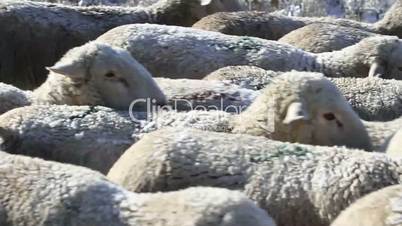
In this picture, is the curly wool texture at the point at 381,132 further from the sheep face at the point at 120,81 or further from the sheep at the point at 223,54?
the sheep at the point at 223,54

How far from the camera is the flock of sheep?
14.9 ft

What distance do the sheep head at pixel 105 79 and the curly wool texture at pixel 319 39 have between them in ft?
12.2

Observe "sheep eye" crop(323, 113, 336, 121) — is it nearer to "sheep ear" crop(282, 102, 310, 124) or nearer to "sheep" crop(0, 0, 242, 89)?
"sheep ear" crop(282, 102, 310, 124)

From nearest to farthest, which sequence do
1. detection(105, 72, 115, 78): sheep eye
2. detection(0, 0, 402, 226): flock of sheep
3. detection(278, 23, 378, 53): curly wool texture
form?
detection(0, 0, 402, 226): flock of sheep
detection(105, 72, 115, 78): sheep eye
detection(278, 23, 378, 53): curly wool texture

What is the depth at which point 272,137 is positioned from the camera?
6348 mm

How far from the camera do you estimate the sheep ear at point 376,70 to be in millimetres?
9164

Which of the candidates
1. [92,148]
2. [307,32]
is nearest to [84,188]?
[92,148]

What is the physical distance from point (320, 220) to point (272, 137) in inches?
48.5

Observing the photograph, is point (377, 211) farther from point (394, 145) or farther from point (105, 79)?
point (105, 79)

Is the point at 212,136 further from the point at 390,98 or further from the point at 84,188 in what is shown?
the point at 390,98

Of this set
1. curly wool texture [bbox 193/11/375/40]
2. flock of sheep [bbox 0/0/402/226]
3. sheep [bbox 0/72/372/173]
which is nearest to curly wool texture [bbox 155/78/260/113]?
flock of sheep [bbox 0/0/402/226]

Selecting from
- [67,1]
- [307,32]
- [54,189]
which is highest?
A: [54,189]

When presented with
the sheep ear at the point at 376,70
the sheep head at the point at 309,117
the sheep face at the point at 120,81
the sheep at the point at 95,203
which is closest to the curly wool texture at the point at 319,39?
the sheep ear at the point at 376,70

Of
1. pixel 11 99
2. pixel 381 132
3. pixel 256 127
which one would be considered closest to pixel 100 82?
pixel 11 99
